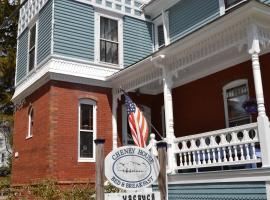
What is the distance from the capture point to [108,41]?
15.2m

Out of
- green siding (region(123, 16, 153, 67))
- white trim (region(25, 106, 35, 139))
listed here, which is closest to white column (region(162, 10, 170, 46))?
green siding (region(123, 16, 153, 67))

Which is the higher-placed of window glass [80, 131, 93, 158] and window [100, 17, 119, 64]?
window [100, 17, 119, 64]

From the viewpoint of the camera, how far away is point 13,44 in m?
27.1

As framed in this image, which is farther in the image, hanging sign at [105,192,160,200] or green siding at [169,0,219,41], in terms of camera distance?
green siding at [169,0,219,41]

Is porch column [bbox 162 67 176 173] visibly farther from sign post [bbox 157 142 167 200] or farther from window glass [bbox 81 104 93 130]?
sign post [bbox 157 142 167 200]

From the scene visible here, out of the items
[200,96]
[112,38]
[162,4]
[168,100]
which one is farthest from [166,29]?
[168,100]

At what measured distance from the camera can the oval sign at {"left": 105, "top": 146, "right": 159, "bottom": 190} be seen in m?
5.61

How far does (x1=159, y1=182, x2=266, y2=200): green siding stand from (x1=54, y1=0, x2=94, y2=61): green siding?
6650 mm

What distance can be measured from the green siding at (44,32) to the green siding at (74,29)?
0.38m

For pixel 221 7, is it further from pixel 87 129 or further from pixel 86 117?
pixel 87 129

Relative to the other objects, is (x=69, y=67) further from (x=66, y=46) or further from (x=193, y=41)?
(x=193, y=41)

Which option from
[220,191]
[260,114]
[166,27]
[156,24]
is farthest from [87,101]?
[260,114]

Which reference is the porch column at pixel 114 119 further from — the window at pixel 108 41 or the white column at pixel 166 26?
the white column at pixel 166 26

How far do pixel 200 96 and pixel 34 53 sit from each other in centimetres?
730
